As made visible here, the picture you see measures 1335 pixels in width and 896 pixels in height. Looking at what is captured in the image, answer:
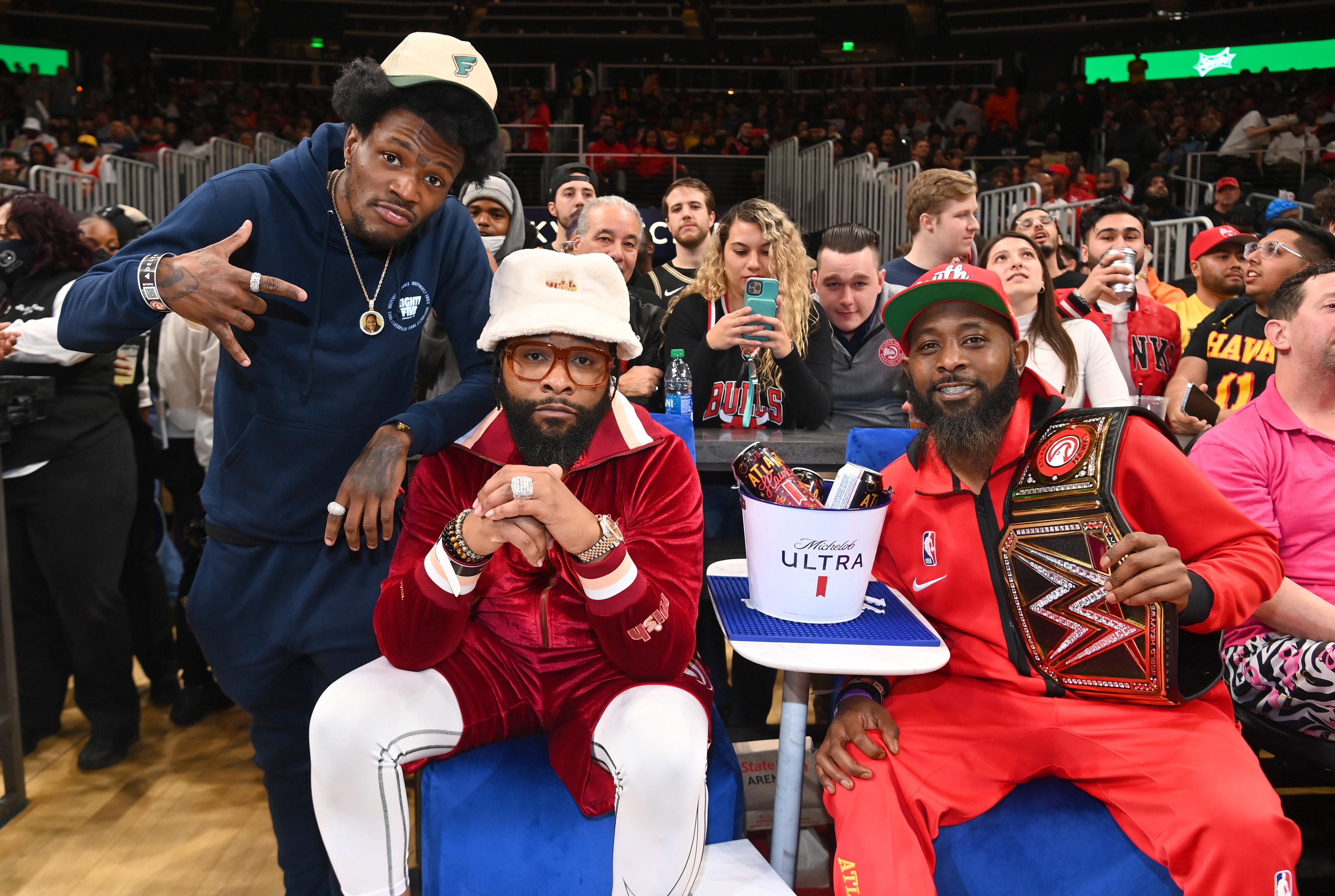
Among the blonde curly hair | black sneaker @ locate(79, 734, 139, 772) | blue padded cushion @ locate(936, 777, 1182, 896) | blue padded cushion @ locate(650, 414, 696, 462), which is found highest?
the blonde curly hair

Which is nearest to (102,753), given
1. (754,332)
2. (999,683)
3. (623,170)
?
(754,332)

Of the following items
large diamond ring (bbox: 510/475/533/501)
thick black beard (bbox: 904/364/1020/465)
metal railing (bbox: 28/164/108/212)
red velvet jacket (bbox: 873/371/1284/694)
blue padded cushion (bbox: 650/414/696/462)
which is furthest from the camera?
metal railing (bbox: 28/164/108/212)

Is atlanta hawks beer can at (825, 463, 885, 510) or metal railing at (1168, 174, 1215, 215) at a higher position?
metal railing at (1168, 174, 1215, 215)

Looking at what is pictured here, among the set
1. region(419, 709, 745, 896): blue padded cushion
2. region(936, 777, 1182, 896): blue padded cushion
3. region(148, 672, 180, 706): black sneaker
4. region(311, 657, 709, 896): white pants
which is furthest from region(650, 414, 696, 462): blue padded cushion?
region(148, 672, 180, 706): black sneaker

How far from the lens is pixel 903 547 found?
2.21 m

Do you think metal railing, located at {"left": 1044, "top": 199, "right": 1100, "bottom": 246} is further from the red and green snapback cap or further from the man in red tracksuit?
the red and green snapback cap

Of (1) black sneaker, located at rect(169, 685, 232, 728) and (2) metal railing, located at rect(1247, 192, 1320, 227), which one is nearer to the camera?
(1) black sneaker, located at rect(169, 685, 232, 728)

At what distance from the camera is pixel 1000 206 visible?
27.6ft

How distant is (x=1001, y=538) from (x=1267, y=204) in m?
8.32

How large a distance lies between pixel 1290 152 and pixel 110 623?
12.1 m

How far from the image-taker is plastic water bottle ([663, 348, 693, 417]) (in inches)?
117

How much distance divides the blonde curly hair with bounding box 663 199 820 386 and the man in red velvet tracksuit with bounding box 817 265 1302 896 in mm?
892

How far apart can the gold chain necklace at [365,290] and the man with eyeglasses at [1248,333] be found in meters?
2.96

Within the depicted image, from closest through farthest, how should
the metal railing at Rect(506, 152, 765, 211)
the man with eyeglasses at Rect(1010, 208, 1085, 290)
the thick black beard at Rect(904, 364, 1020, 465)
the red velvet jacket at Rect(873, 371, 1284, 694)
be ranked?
the red velvet jacket at Rect(873, 371, 1284, 694) < the thick black beard at Rect(904, 364, 1020, 465) < the man with eyeglasses at Rect(1010, 208, 1085, 290) < the metal railing at Rect(506, 152, 765, 211)
